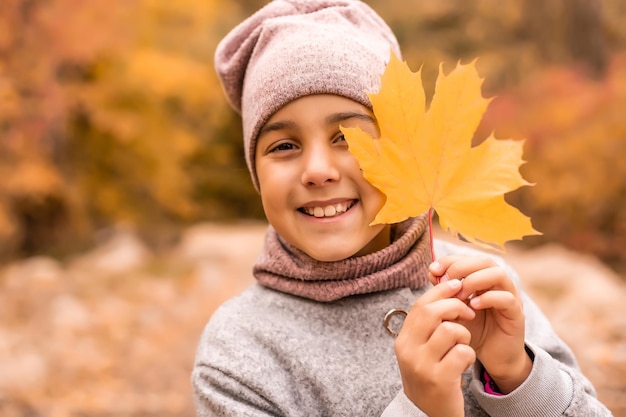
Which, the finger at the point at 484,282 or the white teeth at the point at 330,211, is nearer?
the finger at the point at 484,282

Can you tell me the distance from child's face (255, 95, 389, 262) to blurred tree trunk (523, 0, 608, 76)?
10.6 ft

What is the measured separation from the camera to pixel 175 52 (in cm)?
405

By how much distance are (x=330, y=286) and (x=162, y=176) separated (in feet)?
11.3

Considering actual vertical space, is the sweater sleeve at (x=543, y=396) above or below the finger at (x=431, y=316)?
below

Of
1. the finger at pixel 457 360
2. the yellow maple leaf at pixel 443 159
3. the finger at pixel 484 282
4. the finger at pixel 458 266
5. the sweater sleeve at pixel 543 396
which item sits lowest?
the sweater sleeve at pixel 543 396

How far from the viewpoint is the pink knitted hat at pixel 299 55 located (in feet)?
2.98

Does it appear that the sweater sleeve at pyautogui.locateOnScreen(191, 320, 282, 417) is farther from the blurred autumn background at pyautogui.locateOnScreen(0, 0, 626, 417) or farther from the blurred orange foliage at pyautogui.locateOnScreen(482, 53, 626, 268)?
the blurred orange foliage at pyautogui.locateOnScreen(482, 53, 626, 268)

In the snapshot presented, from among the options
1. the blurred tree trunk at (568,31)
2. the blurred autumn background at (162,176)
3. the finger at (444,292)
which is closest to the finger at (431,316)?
the finger at (444,292)

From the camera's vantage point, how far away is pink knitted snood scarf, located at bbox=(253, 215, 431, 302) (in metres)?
0.95

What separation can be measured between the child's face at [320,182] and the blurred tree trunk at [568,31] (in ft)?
10.6

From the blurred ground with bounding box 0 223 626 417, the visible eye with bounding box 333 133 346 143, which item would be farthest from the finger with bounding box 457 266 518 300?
the blurred ground with bounding box 0 223 626 417

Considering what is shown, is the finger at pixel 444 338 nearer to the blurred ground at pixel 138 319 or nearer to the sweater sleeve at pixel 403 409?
the sweater sleeve at pixel 403 409

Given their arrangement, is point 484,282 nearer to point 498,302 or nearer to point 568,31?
point 498,302

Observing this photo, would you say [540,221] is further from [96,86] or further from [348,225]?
[348,225]
